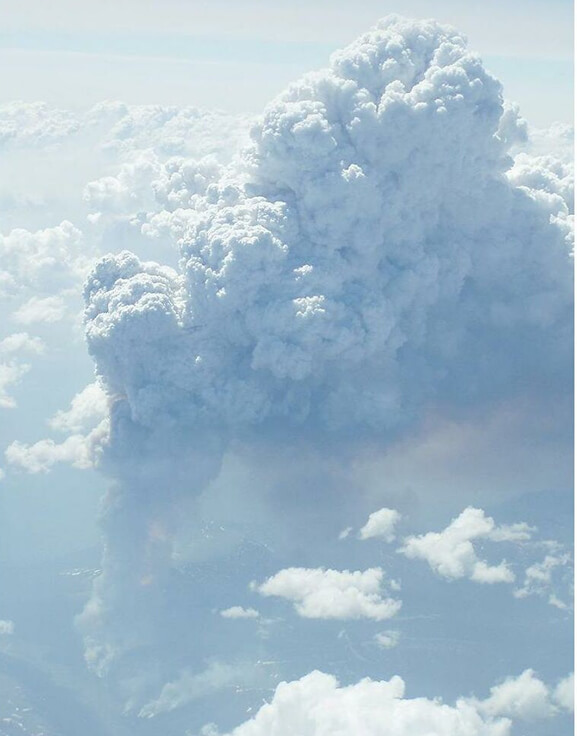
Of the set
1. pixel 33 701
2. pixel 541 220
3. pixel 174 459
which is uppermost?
pixel 541 220

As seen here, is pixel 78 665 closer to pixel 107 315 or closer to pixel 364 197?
pixel 107 315

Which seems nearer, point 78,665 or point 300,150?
point 300,150

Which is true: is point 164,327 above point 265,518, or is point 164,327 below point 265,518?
above

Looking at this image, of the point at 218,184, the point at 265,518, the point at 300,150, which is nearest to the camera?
the point at 300,150

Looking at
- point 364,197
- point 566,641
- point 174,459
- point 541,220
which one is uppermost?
point 541,220

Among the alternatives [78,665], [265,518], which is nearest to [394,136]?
[265,518]

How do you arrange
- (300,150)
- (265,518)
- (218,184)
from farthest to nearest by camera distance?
(265,518)
(218,184)
(300,150)

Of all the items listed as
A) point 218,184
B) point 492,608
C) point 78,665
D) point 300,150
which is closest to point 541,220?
point 300,150

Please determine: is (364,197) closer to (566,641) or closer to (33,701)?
(566,641)

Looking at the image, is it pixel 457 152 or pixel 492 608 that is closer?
pixel 457 152
